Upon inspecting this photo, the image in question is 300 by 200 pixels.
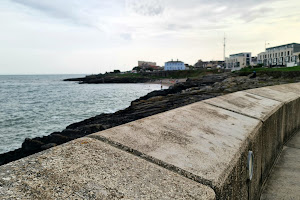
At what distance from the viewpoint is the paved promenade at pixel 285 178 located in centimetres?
182

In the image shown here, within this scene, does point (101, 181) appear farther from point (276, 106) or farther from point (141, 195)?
point (276, 106)

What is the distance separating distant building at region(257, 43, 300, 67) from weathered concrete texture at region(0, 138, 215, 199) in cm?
6043

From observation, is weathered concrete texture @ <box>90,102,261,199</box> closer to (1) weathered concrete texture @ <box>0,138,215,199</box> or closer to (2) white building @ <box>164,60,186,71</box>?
(1) weathered concrete texture @ <box>0,138,215,199</box>

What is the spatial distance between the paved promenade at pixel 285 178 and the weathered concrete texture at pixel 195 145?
543 mm

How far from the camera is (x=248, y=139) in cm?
160

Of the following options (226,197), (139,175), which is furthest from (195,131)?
(139,175)

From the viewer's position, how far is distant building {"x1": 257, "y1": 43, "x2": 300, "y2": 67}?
188 ft

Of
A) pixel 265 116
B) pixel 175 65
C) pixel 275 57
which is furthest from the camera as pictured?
pixel 175 65

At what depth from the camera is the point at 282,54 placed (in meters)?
62.3

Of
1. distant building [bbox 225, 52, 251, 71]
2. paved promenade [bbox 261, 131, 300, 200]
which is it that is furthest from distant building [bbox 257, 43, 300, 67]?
paved promenade [bbox 261, 131, 300, 200]

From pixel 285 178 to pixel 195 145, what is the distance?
4.35 feet

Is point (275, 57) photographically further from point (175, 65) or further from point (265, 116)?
point (265, 116)

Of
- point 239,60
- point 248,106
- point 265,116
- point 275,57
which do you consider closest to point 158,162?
point 265,116

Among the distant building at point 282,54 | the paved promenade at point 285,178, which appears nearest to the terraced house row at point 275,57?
the distant building at point 282,54
